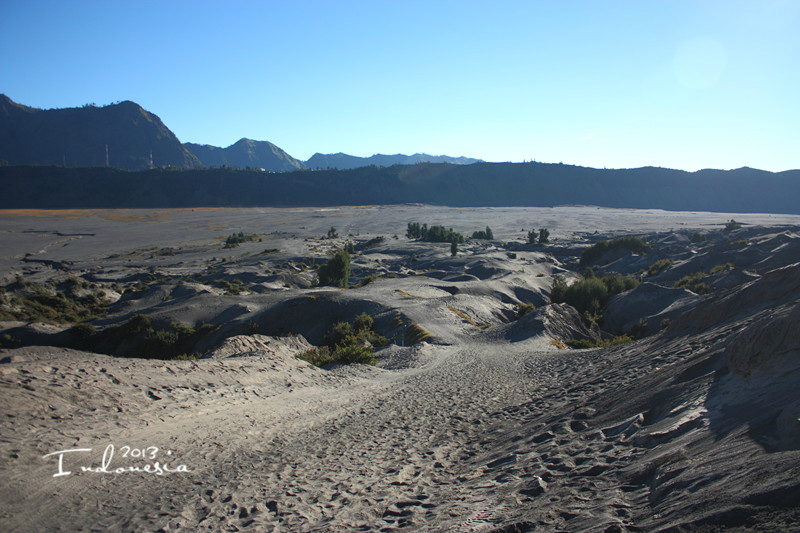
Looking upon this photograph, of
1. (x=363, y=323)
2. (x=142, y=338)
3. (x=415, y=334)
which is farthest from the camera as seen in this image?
(x=363, y=323)

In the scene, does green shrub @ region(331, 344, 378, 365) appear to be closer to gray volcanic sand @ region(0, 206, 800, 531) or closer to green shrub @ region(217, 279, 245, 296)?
gray volcanic sand @ region(0, 206, 800, 531)

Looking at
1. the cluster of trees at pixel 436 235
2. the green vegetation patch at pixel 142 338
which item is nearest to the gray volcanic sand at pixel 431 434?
the green vegetation patch at pixel 142 338

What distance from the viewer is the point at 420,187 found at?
17925 centimetres

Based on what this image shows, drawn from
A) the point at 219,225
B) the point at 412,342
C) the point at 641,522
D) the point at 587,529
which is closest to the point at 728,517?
the point at 641,522

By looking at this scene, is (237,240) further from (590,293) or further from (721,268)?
(721,268)

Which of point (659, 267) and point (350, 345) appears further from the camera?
point (659, 267)

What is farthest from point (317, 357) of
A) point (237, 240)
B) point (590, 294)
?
point (237, 240)

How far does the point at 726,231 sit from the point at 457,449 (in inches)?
3035

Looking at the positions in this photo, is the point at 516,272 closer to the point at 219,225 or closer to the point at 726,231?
the point at 726,231

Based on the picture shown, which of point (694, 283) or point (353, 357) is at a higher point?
point (694, 283)
